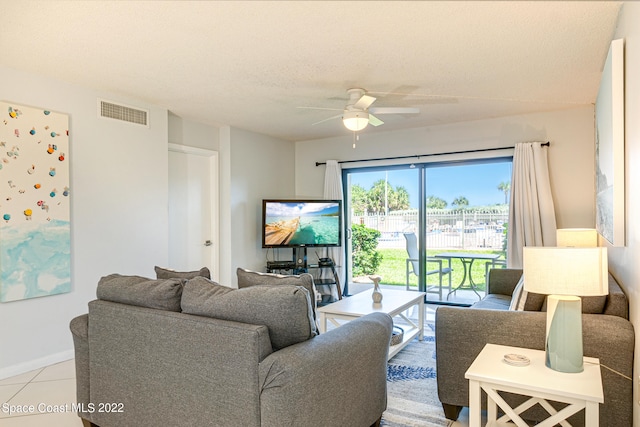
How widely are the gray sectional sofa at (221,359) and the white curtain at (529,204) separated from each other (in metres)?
3.20

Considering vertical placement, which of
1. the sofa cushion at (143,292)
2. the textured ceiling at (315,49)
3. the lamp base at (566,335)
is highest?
the textured ceiling at (315,49)

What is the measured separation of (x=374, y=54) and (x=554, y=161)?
2.95 m

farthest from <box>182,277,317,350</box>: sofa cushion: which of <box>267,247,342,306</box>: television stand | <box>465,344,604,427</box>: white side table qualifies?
<box>267,247,342,306</box>: television stand

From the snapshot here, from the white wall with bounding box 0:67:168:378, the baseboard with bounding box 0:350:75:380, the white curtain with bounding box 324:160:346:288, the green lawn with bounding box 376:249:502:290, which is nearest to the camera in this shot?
the baseboard with bounding box 0:350:75:380

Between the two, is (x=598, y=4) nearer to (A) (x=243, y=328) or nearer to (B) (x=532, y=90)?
(B) (x=532, y=90)

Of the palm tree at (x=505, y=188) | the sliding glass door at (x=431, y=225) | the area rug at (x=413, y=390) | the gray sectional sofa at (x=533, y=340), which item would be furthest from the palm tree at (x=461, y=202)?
the gray sectional sofa at (x=533, y=340)

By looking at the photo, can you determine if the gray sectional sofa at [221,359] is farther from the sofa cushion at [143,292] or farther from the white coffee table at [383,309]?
the white coffee table at [383,309]

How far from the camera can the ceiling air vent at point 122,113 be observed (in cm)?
382

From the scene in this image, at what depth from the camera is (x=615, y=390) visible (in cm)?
197

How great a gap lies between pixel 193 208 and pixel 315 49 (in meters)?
2.93

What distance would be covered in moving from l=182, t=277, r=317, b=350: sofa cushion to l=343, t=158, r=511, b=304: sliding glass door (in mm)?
3169

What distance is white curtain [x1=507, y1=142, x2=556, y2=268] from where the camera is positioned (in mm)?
4609

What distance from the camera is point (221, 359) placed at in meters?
1.69

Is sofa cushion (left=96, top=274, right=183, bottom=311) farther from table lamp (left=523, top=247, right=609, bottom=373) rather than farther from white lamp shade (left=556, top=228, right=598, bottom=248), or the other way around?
white lamp shade (left=556, top=228, right=598, bottom=248)
